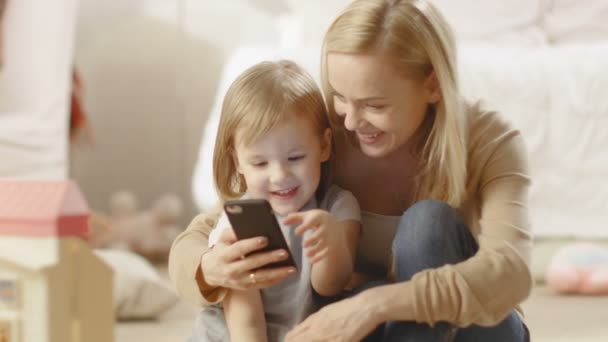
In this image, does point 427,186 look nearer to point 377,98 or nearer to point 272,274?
point 377,98

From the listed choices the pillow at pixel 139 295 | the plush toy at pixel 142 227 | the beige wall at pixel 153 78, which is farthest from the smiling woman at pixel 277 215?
the beige wall at pixel 153 78

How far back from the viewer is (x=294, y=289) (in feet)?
4.32

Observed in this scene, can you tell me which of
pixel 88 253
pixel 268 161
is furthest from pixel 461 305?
pixel 88 253

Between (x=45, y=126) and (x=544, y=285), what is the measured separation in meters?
1.43

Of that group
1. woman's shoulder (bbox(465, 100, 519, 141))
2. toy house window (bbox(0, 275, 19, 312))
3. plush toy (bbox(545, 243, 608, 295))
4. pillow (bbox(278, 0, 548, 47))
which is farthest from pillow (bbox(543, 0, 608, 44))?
toy house window (bbox(0, 275, 19, 312))

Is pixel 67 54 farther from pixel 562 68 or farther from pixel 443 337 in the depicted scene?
pixel 443 337

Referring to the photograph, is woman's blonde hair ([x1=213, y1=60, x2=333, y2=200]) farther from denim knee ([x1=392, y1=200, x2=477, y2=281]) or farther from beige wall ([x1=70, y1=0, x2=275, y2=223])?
beige wall ([x1=70, y1=0, x2=275, y2=223])

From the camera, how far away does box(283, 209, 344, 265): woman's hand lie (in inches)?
46.7

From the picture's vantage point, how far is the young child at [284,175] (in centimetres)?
127

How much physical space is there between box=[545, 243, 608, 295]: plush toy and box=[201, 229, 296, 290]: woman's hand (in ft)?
4.47

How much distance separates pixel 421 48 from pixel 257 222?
317mm

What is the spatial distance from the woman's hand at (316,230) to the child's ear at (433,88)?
0.73ft

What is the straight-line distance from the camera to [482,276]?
1178mm

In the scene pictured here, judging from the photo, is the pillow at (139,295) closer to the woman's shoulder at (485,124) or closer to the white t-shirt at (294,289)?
the white t-shirt at (294,289)
